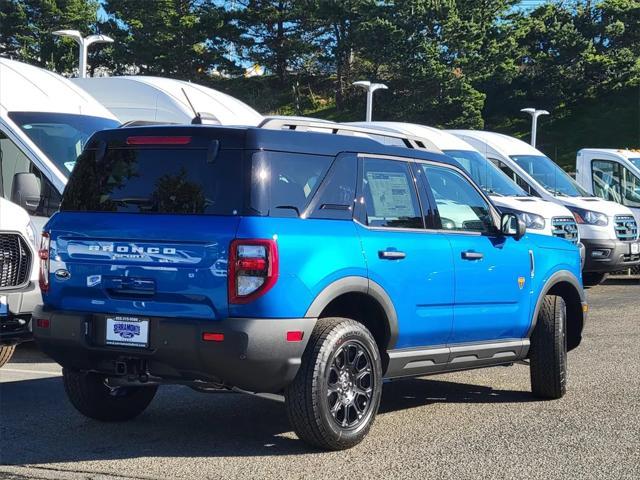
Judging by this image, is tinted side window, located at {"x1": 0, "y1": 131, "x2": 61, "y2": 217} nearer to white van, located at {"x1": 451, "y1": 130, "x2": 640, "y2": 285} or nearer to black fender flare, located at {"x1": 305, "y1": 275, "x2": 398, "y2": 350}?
black fender flare, located at {"x1": 305, "y1": 275, "x2": 398, "y2": 350}

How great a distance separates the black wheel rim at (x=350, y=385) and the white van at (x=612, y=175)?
1432cm

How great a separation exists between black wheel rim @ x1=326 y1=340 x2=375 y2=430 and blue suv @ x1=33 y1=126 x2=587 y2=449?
0.01m

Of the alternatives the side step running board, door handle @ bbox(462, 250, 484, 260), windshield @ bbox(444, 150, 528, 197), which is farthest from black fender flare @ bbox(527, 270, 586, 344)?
windshield @ bbox(444, 150, 528, 197)

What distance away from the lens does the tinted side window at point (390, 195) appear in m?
6.79

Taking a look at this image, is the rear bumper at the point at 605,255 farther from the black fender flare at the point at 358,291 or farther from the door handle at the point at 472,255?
the black fender flare at the point at 358,291

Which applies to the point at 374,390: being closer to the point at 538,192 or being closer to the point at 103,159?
the point at 103,159

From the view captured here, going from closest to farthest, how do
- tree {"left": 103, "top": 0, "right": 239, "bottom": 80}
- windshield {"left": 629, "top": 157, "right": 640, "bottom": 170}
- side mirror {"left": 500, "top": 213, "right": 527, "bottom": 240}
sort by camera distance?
side mirror {"left": 500, "top": 213, "right": 527, "bottom": 240} → windshield {"left": 629, "top": 157, "right": 640, "bottom": 170} → tree {"left": 103, "top": 0, "right": 239, "bottom": 80}

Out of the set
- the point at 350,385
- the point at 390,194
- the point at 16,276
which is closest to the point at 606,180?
the point at 390,194

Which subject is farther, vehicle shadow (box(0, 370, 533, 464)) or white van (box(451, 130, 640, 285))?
white van (box(451, 130, 640, 285))

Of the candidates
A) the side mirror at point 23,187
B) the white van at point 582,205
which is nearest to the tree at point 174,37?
the white van at point 582,205

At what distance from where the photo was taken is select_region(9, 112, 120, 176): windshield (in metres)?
10.7

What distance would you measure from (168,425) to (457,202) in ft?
8.55

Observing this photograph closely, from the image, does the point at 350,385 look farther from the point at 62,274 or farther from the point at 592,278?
the point at 592,278

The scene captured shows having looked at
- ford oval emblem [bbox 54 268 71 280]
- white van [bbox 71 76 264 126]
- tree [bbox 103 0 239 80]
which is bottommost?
ford oval emblem [bbox 54 268 71 280]
